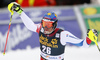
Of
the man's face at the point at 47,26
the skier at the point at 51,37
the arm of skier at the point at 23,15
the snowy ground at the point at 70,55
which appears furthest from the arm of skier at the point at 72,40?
the snowy ground at the point at 70,55

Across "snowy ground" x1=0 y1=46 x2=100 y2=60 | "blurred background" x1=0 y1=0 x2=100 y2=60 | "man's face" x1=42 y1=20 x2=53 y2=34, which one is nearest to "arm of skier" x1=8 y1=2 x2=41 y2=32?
"man's face" x1=42 y1=20 x2=53 y2=34

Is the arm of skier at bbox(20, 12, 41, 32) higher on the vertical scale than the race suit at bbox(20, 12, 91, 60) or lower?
higher

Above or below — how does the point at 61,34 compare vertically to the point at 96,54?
above

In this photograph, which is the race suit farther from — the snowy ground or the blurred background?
the blurred background

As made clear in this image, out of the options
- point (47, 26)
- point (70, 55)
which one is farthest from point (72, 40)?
point (70, 55)

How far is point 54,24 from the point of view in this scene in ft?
7.25

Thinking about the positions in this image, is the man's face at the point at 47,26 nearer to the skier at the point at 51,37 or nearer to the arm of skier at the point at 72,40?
the skier at the point at 51,37

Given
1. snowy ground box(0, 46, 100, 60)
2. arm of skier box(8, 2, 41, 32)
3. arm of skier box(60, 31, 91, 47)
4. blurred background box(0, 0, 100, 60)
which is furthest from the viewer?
blurred background box(0, 0, 100, 60)

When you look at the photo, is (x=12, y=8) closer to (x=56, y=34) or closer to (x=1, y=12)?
(x=56, y=34)

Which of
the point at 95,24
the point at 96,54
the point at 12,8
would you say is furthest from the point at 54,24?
the point at 95,24

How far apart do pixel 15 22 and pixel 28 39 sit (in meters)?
0.45

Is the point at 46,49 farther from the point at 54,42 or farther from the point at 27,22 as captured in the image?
the point at 27,22

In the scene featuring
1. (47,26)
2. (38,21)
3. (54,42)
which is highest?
(47,26)

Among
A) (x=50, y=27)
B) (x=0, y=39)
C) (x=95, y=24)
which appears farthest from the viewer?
(x=95, y=24)
